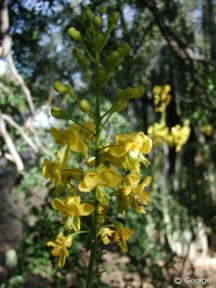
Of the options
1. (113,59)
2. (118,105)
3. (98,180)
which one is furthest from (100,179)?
(113,59)

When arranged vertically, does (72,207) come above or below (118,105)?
below

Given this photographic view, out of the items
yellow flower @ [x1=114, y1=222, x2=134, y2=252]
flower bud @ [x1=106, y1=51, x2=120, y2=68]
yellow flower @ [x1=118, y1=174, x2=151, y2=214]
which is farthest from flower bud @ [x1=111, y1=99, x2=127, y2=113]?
yellow flower @ [x1=114, y1=222, x2=134, y2=252]

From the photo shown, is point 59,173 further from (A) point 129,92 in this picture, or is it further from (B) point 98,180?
(A) point 129,92

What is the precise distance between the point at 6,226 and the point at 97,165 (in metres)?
7.64

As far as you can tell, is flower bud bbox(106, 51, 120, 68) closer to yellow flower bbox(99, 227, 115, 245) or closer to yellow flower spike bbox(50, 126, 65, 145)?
yellow flower spike bbox(50, 126, 65, 145)

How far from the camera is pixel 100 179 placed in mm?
1132

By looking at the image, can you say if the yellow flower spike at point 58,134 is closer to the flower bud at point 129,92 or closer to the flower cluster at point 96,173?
the flower cluster at point 96,173

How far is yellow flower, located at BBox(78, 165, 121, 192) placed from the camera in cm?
112

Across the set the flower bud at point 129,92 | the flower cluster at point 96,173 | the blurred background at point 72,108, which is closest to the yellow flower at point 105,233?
the flower cluster at point 96,173

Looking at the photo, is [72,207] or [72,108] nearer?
[72,207]

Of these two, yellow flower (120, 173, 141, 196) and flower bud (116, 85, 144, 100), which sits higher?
flower bud (116, 85, 144, 100)

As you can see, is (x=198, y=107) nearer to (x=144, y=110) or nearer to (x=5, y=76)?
(x=5, y=76)

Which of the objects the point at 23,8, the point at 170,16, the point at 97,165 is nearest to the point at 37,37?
the point at 23,8

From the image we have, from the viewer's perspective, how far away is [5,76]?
143 inches
